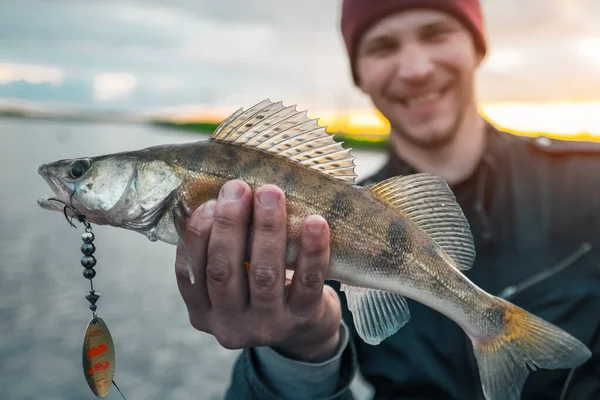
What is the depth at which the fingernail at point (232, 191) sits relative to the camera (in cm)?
243

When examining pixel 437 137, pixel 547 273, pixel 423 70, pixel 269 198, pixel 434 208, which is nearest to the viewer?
pixel 269 198

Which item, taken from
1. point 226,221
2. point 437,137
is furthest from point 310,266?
point 437,137

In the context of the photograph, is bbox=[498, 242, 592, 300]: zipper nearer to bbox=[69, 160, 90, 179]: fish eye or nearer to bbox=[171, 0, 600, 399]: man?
bbox=[171, 0, 600, 399]: man

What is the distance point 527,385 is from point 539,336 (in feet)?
4.88

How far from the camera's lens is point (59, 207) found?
2588 millimetres

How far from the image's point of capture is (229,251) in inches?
101

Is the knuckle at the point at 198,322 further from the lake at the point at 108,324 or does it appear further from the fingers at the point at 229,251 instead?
the lake at the point at 108,324

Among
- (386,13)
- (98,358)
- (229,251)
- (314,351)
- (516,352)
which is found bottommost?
(314,351)

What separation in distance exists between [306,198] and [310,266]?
315 millimetres

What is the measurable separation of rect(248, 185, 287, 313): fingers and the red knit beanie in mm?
2733

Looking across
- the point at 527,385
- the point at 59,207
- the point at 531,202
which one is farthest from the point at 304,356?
the point at 531,202

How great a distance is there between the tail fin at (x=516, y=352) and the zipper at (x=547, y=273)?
133 cm

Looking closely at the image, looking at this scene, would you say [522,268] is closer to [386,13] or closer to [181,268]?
[386,13]

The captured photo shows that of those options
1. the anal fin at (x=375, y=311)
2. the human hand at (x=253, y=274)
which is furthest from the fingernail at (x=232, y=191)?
the anal fin at (x=375, y=311)
